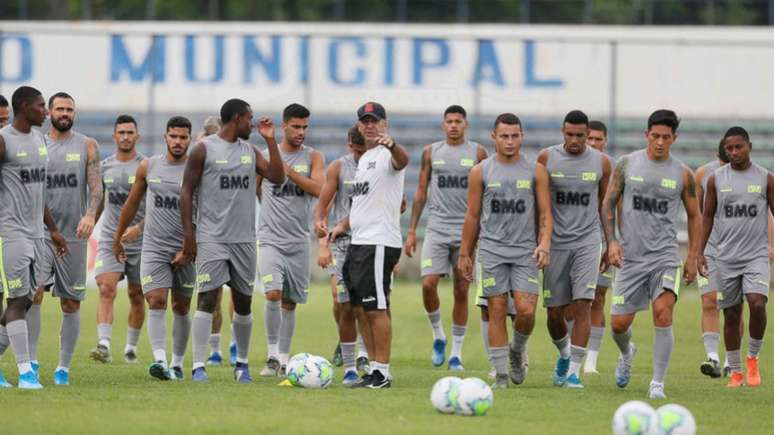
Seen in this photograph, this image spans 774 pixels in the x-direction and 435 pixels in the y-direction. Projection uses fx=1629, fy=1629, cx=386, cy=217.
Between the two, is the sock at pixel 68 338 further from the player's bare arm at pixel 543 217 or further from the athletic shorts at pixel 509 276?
the player's bare arm at pixel 543 217

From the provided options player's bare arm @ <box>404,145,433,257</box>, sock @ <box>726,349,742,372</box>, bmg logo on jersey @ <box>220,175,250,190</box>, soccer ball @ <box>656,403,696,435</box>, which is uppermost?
bmg logo on jersey @ <box>220,175,250,190</box>

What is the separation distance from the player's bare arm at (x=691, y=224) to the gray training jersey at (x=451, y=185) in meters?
4.32

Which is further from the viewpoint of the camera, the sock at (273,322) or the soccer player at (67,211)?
the sock at (273,322)

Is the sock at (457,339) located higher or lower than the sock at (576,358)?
lower

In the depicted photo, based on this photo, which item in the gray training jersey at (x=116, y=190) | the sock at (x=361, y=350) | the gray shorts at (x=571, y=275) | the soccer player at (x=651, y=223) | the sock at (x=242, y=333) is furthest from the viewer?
the gray training jersey at (x=116, y=190)

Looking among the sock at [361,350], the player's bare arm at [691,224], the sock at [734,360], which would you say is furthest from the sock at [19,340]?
the sock at [734,360]

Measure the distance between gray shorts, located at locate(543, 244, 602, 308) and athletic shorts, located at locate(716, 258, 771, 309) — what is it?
1.75 m

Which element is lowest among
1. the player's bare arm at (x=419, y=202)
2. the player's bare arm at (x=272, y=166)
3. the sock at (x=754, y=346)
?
the sock at (x=754, y=346)

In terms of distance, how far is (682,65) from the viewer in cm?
3975

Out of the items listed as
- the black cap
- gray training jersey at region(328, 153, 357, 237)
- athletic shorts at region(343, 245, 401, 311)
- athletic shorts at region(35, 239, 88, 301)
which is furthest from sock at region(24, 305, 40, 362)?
the black cap

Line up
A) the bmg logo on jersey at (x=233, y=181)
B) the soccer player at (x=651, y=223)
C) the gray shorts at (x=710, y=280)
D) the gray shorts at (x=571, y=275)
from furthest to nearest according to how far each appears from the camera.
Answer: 1. the gray shorts at (x=710, y=280)
2. the gray shorts at (x=571, y=275)
3. the bmg logo on jersey at (x=233, y=181)
4. the soccer player at (x=651, y=223)

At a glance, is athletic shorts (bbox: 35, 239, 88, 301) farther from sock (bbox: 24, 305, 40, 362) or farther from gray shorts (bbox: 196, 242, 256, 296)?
gray shorts (bbox: 196, 242, 256, 296)

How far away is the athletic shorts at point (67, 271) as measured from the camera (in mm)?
16125

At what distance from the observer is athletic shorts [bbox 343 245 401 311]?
15.2m
